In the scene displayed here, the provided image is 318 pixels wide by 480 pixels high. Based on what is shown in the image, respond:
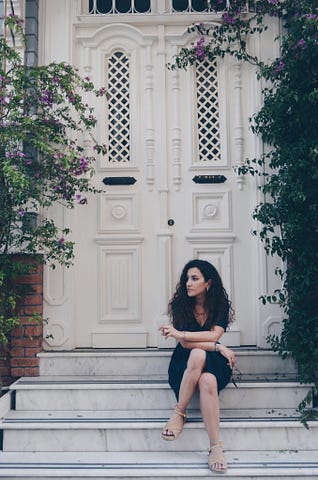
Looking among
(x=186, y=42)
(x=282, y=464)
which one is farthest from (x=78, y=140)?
(x=282, y=464)

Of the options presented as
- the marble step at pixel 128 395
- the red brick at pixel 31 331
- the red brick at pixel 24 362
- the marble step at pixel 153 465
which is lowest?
the marble step at pixel 153 465

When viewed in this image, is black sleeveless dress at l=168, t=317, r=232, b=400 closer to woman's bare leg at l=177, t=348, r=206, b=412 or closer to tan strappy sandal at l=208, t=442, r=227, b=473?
woman's bare leg at l=177, t=348, r=206, b=412

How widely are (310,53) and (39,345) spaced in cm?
303

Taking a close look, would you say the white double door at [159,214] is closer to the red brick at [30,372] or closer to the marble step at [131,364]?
the marble step at [131,364]

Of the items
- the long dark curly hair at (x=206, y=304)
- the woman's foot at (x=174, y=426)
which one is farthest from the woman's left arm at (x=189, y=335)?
the woman's foot at (x=174, y=426)

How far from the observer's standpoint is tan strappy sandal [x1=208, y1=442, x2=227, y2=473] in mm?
2998

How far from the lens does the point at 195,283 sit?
3.61 meters

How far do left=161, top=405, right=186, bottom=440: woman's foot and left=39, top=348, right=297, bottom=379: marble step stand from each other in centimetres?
69

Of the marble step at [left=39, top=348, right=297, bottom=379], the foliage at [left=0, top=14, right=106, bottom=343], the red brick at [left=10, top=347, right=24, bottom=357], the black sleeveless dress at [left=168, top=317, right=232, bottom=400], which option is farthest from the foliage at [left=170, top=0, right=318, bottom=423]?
the red brick at [left=10, top=347, right=24, bottom=357]

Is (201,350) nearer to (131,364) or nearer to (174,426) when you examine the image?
(174,426)

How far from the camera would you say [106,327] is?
14.0ft

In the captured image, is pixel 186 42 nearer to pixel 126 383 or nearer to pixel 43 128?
pixel 43 128

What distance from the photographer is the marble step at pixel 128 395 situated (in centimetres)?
367

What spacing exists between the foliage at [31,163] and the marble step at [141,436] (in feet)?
2.24
